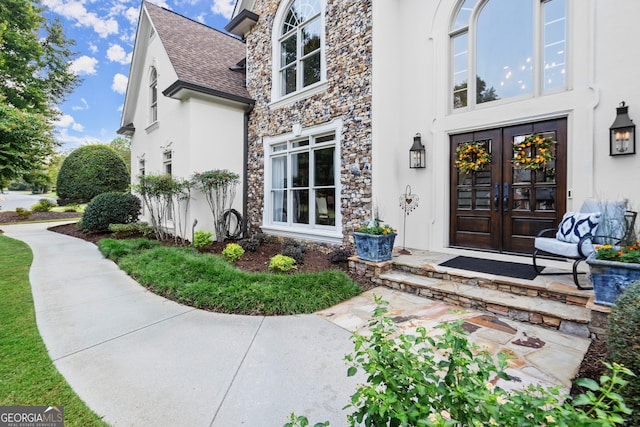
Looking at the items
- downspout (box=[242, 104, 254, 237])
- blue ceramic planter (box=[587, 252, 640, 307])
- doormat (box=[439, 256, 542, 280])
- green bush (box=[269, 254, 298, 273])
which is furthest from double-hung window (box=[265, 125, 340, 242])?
blue ceramic planter (box=[587, 252, 640, 307])

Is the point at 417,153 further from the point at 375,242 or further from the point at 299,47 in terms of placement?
the point at 299,47

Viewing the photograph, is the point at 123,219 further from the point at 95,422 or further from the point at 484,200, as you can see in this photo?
the point at 484,200

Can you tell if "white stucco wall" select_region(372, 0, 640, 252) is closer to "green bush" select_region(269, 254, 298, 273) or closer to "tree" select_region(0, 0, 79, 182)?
"green bush" select_region(269, 254, 298, 273)

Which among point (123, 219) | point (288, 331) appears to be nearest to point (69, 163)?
point (123, 219)

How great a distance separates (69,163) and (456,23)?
740 inches

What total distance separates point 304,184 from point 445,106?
11.4 ft

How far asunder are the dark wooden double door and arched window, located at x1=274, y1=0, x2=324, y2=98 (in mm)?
3746

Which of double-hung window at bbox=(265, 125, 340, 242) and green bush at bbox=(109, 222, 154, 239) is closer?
double-hung window at bbox=(265, 125, 340, 242)

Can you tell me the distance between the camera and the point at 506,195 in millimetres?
5023

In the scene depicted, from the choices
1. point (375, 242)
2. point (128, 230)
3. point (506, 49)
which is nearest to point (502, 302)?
point (375, 242)

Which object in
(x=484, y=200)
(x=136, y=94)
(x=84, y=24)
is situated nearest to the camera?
(x=484, y=200)

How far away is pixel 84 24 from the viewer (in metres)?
15.5

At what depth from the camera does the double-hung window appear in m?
6.52

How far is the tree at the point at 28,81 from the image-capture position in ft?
32.0
